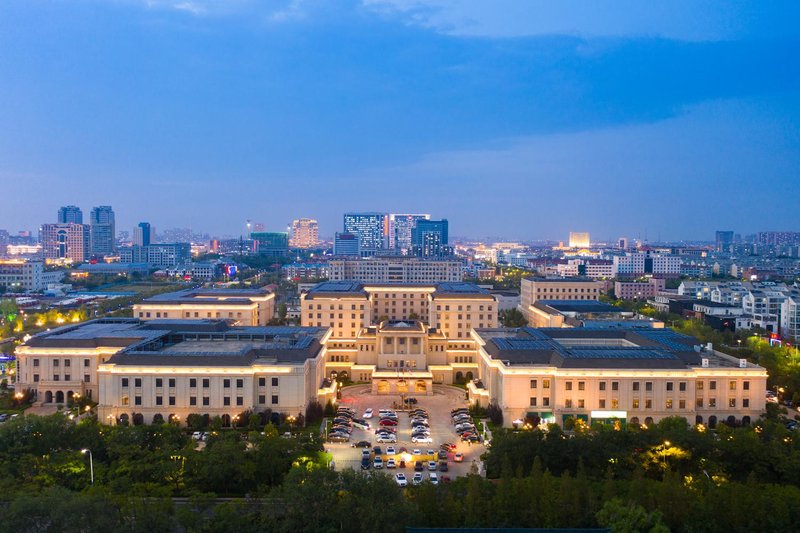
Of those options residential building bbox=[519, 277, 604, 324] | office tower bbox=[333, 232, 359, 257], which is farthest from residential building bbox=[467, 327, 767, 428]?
office tower bbox=[333, 232, 359, 257]

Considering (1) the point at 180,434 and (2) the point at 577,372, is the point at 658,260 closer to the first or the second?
(2) the point at 577,372

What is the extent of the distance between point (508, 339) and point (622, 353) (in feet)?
17.7

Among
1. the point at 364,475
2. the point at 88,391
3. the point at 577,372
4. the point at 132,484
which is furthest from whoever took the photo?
the point at 88,391

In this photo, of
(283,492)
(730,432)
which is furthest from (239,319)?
(730,432)

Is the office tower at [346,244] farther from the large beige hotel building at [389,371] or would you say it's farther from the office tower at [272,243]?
the large beige hotel building at [389,371]

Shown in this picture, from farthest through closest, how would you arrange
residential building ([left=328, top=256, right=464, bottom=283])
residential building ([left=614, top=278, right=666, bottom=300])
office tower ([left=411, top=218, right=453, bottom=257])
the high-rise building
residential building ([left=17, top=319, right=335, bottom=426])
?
the high-rise building < office tower ([left=411, top=218, right=453, bottom=257]) < residential building ([left=614, top=278, right=666, bottom=300]) < residential building ([left=328, top=256, right=464, bottom=283]) < residential building ([left=17, top=319, right=335, bottom=426])

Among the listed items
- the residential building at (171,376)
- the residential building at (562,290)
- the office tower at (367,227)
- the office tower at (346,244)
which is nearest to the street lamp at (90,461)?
the residential building at (171,376)

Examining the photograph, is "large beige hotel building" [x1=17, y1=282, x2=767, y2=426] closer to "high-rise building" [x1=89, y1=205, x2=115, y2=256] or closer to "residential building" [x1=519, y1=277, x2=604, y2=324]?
"residential building" [x1=519, y1=277, x2=604, y2=324]

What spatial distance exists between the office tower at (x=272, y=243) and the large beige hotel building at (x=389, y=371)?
122m

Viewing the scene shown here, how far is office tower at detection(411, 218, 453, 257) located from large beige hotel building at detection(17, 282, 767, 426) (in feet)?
278

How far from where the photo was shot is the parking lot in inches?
862

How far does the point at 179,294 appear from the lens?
48.6 m

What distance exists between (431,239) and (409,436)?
106754mm

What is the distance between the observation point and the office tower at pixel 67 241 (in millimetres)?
131000
